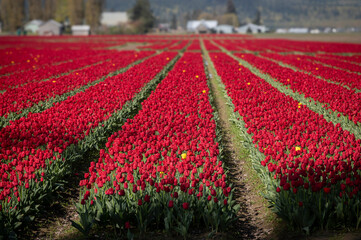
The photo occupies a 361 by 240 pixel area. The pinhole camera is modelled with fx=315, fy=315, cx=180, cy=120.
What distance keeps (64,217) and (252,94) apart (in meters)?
7.22

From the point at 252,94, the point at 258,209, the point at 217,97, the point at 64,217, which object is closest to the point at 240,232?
the point at 258,209

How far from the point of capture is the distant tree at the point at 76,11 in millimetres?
109312

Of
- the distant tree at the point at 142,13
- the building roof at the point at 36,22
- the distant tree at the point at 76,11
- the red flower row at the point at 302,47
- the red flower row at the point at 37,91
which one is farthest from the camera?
the building roof at the point at 36,22

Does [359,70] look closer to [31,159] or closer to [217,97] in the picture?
[217,97]

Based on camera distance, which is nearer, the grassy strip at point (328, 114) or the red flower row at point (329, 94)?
the grassy strip at point (328, 114)

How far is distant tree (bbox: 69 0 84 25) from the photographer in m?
109

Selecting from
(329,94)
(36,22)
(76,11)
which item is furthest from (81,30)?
(329,94)

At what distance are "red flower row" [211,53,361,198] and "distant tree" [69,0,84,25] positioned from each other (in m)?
112

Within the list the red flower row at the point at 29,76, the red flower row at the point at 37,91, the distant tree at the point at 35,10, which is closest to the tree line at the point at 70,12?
the distant tree at the point at 35,10

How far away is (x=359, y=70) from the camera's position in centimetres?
Result: 1766

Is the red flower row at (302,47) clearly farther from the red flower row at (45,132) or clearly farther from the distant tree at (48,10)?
the distant tree at (48,10)

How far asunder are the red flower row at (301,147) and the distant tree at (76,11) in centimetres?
11236

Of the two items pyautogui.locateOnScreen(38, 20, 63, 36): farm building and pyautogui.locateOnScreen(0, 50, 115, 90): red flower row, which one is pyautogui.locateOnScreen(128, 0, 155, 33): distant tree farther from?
pyautogui.locateOnScreen(0, 50, 115, 90): red flower row

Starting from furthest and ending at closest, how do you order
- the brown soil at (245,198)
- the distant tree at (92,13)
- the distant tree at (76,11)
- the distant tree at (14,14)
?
1. the distant tree at (92,13)
2. the distant tree at (14,14)
3. the distant tree at (76,11)
4. the brown soil at (245,198)
